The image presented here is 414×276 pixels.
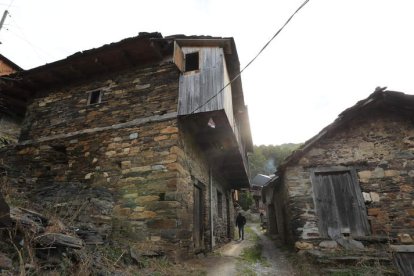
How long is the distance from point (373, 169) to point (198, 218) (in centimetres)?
502

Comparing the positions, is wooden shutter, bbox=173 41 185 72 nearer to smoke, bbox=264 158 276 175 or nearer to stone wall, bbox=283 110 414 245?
stone wall, bbox=283 110 414 245

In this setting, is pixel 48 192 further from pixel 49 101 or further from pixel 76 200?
pixel 49 101

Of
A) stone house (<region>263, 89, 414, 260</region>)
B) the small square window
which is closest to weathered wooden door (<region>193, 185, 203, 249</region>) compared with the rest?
stone house (<region>263, 89, 414, 260</region>)

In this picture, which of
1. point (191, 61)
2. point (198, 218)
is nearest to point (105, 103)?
point (191, 61)

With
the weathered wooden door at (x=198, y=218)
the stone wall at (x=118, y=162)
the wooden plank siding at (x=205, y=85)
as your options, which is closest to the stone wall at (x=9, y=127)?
the stone wall at (x=118, y=162)

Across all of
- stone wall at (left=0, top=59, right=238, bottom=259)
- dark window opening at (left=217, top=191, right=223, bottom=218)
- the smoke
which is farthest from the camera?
the smoke

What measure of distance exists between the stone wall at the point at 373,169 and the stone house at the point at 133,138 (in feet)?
7.91

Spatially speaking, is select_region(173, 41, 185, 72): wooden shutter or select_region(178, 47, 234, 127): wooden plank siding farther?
select_region(173, 41, 185, 72): wooden shutter

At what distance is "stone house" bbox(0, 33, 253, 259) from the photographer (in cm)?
563

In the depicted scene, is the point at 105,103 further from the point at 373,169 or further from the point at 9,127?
the point at 373,169

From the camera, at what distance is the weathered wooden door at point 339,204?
6602mm

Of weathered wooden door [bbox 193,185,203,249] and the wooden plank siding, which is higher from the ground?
the wooden plank siding

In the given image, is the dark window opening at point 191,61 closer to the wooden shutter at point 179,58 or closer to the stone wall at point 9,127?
the wooden shutter at point 179,58

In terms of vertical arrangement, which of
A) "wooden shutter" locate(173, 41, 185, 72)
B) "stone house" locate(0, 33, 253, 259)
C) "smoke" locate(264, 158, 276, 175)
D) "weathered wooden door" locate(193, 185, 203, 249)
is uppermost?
"smoke" locate(264, 158, 276, 175)
